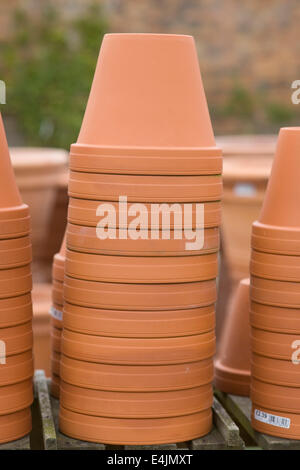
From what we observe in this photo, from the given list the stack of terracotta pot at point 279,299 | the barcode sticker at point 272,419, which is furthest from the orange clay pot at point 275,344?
the barcode sticker at point 272,419

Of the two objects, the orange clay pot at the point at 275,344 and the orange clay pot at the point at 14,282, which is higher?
the orange clay pot at the point at 14,282

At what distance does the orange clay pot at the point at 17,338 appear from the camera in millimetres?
2750

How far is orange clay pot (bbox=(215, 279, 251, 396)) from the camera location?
341 cm

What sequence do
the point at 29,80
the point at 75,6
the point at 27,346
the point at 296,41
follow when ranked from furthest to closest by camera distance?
1. the point at 296,41
2. the point at 75,6
3. the point at 29,80
4. the point at 27,346

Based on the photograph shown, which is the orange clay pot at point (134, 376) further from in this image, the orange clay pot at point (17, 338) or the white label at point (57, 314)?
the white label at point (57, 314)

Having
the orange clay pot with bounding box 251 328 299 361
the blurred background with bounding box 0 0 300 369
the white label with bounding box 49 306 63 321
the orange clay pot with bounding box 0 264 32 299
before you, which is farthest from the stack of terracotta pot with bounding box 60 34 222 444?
the blurred background with bounding box 0 0 300 369

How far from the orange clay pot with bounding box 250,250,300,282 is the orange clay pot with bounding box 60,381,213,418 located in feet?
1.54

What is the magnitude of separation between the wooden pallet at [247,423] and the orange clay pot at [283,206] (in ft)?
2.18

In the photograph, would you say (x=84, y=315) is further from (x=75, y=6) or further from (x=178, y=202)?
(x=75, y=6)

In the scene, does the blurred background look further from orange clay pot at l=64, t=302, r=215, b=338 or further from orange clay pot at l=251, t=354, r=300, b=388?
orange clay pot at l=64, t=302, r=215, b=338

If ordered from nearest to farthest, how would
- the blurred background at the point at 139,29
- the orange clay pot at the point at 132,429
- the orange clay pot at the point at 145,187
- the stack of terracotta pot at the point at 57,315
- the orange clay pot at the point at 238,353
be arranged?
the orange clay pot at the point at 145,187 < the orange clay pot at the point at 132,429 < the stack of terracotta pot at the point at 57,315 < the orange clay pot at the point at 238,353 < the blurred background at the point at 139,29

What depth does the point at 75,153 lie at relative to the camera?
2.75 m
